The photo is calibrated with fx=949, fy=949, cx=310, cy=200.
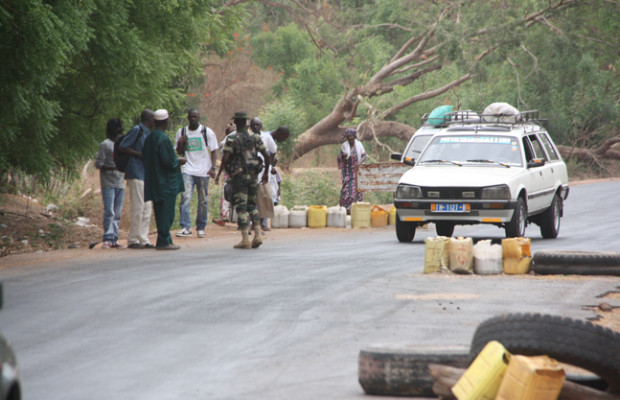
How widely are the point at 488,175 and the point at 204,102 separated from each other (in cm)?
3502

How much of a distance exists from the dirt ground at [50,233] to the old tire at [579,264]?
19.8 ft

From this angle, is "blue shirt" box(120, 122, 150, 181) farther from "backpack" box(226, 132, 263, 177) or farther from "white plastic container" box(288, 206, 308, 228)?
"white plastic container" box(288, 206, 308, 228)

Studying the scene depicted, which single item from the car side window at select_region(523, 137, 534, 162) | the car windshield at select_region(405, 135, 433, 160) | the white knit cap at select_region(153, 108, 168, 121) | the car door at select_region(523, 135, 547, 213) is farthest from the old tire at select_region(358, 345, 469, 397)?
the car windshield at select_region(405, 135, 433, 160)

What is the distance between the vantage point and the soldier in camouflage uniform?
13711 mm

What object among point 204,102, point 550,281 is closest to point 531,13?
point 204,102

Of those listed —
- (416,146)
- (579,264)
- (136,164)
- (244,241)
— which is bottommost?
(579,264)

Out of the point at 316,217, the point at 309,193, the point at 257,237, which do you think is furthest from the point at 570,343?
the point at 309,193

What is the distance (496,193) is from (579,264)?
3.44 metres

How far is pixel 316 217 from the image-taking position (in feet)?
63.3

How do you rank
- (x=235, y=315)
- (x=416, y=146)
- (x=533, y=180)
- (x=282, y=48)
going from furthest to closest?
(x=282, y=48) → (x=416, y=146) → (x=533, y=180) → (x=235, y=315)

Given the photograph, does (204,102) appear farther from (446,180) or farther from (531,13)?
(446,180)

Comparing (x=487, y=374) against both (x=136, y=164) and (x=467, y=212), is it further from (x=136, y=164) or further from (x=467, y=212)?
(x=136, y=164)

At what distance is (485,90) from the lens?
40.3m

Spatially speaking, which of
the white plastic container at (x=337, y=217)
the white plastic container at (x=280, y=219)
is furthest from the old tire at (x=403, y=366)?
the white plastic container at (x=337, y=217)
